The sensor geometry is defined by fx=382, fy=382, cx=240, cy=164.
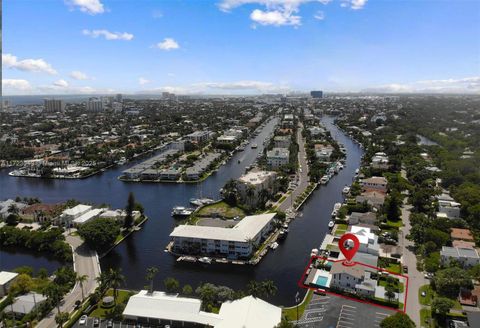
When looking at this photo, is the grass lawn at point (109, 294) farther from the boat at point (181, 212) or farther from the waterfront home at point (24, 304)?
the boat at point (181, 212)

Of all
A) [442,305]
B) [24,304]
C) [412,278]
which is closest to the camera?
[442,305]

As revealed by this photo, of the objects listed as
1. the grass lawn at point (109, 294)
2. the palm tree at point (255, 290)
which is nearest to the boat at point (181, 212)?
the grass lawn at point (109, 294)

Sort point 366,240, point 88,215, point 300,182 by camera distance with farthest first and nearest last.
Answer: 1. point 300,182
2. point 88,215
3. point 366,240

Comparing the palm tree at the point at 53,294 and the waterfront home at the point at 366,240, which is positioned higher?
the waterfront home at the point at 366,240

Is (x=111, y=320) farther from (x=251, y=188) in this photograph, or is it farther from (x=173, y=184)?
(x=173, y=184)

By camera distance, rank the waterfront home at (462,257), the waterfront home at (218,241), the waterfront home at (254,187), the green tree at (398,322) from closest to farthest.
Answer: the green tree at (398,322) < the waterfront home at (462,257) < the waterfront home at (218,241) < the waterfront home at (254,187)

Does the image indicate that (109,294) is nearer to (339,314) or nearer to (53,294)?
(53,294)

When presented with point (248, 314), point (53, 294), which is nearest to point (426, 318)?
point (248, 314)
